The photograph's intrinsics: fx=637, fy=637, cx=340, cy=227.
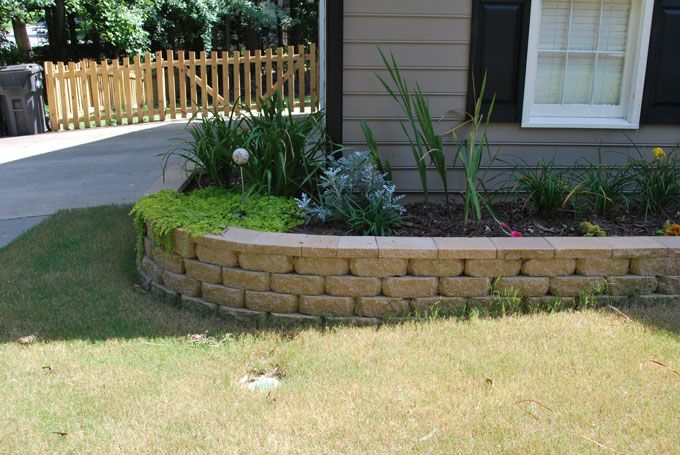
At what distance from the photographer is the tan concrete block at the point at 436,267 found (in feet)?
11.4

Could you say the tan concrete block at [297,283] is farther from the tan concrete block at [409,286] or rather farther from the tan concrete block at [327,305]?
the tan concrete block at [409,286]

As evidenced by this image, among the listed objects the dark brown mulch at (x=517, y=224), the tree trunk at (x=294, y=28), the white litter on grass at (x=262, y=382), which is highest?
the tree trunk at (x=294, y=28)

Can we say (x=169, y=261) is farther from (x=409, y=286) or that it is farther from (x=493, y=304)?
(x=493, y=304)

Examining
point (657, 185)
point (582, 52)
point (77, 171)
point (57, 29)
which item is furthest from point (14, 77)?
point (657, 185)

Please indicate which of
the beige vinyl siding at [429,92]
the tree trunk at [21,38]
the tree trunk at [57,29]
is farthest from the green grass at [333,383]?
the tree trunk at [21,38]

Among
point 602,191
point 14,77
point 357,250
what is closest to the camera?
Result: point 357,250

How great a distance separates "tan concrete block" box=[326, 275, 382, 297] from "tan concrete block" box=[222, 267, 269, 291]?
1.18 ft

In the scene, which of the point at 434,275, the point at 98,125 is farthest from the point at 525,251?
the point at 98,125

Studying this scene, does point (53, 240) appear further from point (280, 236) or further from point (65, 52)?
point (65, 52)

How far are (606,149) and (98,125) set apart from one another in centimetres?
900

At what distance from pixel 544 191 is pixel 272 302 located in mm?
1960

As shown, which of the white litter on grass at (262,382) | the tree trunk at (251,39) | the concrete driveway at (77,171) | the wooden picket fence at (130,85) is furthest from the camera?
the tree trunk at (251,39)

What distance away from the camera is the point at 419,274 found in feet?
11.5

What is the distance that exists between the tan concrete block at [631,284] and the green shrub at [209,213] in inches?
74.2
